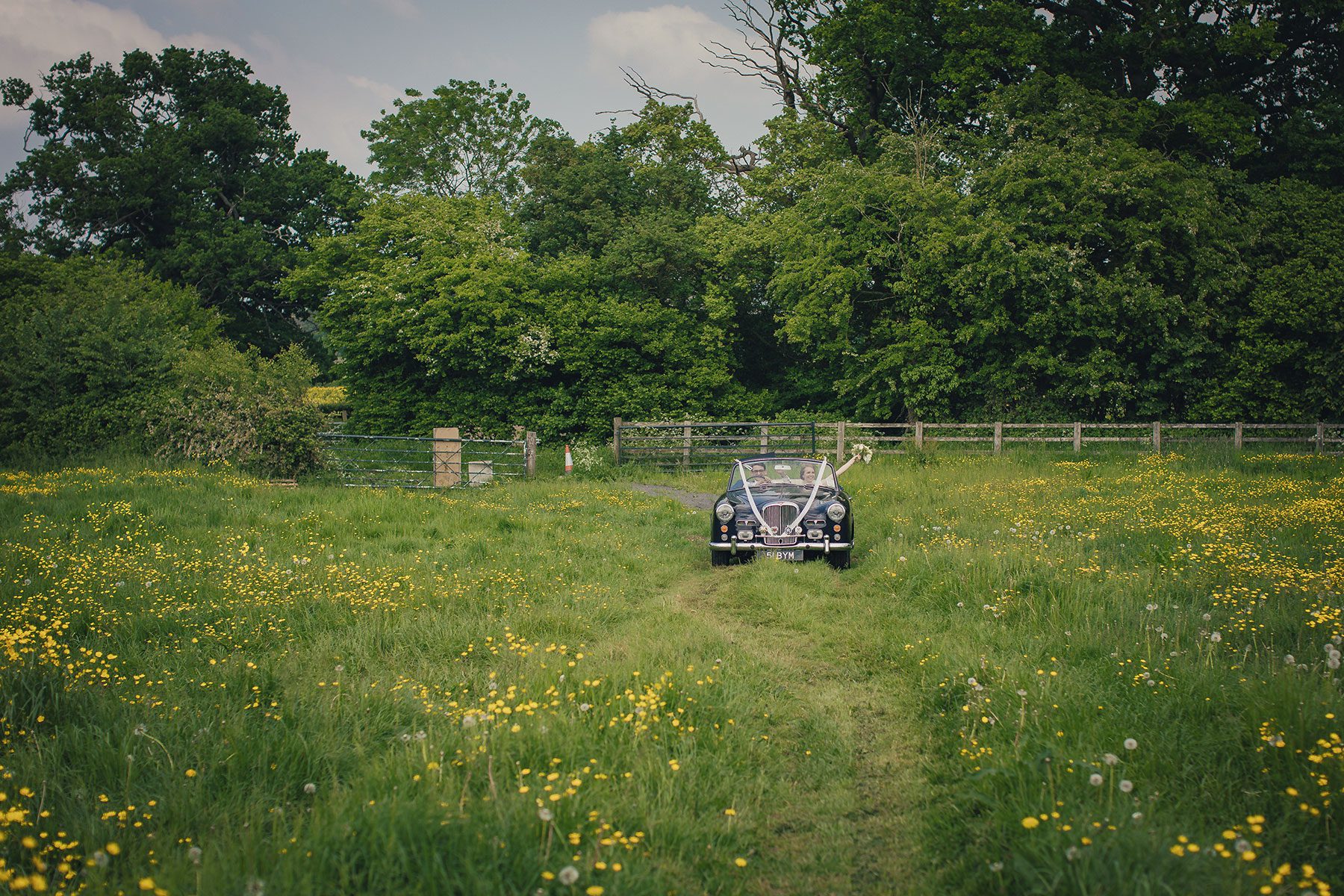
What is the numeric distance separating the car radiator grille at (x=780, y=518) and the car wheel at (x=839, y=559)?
527 millimetres

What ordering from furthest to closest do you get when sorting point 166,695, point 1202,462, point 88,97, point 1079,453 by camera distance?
point 88,97, point 1079,453, point 1202,462, point 166,695

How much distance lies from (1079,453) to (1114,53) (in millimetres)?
14663

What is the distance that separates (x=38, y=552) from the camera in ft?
26.7

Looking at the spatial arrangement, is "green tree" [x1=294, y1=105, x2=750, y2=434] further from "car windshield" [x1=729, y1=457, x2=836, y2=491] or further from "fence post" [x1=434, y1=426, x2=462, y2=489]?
"car windshield" [x1=729, y1=457, x2=836, y2=491]

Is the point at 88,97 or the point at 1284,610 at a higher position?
the point at 88,97

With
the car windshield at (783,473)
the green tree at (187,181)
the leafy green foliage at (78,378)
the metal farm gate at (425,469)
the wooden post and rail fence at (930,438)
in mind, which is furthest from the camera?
the green tree at (187,181)

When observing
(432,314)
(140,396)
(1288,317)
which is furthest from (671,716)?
(1288,317)

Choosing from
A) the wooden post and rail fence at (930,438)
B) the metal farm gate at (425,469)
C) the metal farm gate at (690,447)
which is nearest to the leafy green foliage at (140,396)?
the metal farm gate at (425,469)

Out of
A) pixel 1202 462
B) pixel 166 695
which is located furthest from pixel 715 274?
pixel 166 695

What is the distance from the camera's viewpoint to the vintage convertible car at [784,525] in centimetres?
941

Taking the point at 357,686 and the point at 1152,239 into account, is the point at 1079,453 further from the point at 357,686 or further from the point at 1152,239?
the point at 357,686

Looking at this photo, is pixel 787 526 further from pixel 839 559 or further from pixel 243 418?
pixel 243 418

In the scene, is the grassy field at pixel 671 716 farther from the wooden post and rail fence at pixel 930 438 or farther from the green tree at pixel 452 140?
the green tree at pixel 452 140

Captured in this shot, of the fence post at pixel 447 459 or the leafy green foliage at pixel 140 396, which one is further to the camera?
the fence post at pixel 447 459
